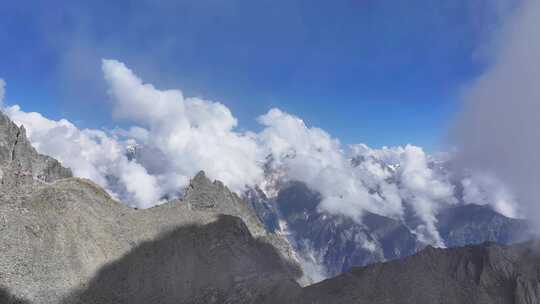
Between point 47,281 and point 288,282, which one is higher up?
point 288,282

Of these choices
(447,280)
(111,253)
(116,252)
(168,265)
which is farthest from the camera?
(168,265)

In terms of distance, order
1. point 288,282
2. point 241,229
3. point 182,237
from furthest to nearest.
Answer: point 241,229 → point 182,237 → point 288,282

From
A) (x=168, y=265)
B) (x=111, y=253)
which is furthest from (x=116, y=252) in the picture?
(x=168, y=265)

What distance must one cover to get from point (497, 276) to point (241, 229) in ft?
312

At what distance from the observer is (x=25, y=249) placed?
12556cm

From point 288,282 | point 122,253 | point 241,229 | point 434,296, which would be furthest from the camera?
point 241,229

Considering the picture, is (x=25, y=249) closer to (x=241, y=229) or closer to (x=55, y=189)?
(x=55, y=189)

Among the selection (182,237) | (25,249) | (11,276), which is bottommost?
(11,276)

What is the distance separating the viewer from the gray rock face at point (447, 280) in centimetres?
11088

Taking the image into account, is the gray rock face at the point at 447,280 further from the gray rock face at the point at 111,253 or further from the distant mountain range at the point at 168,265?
the gray rock face at the point at 111,253

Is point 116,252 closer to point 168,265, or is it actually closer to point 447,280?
point 168,265

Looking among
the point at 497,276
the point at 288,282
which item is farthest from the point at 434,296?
the point at 288,282

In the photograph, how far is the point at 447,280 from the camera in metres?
117

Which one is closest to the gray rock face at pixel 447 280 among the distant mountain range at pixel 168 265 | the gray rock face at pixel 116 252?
the distant mountain range at pixel 168 265
